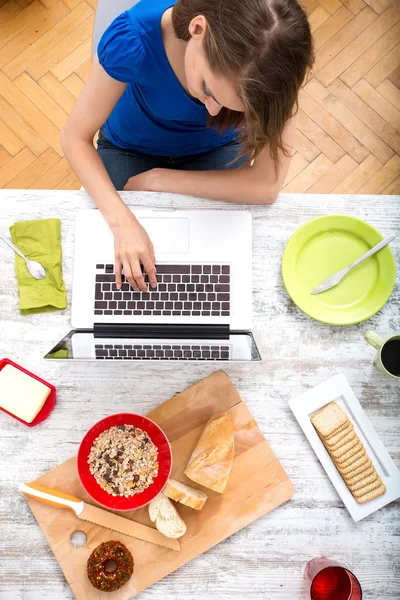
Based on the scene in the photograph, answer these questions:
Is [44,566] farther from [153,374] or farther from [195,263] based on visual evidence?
[195,263]

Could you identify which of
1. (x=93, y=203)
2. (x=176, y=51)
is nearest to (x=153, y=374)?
(x=93, y=203)

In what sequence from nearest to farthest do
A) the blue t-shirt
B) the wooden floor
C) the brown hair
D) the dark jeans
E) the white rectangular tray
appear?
the brown hair, the blue t-shirt, the white rectangular tray, the dark jeans, the wooden floor

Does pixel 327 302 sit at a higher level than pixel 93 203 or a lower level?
lower

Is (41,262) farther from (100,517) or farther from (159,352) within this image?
(100,517)

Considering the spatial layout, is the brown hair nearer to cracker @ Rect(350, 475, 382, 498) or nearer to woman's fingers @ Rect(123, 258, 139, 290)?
woman's fingers @ Rect(123, 258, 139, 290)

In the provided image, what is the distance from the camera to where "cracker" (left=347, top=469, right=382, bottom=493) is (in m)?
1.05

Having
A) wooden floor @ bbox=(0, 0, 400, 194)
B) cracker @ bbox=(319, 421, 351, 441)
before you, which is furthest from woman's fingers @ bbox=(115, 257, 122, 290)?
wooden floor @ bbox=(0, 0, 400, 194)

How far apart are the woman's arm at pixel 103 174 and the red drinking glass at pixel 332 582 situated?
0.64 metres

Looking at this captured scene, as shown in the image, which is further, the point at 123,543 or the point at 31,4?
the point at 31,4

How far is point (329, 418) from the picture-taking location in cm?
107

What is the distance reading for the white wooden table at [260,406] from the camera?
3.44ft

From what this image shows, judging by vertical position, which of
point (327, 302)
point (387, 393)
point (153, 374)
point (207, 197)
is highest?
point (207, 197)

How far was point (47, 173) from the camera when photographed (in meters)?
1.82

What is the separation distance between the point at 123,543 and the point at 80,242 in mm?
605
